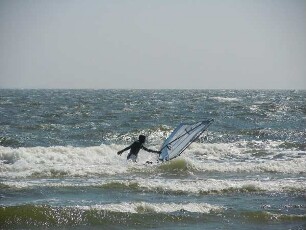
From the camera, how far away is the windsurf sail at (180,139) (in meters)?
14.9

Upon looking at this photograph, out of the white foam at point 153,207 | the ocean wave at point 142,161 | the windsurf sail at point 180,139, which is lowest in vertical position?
the ocean wave at point 142,161

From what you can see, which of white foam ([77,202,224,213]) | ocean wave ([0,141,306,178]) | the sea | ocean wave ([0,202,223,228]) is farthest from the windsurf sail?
ocean wave ([0,202,223,228])

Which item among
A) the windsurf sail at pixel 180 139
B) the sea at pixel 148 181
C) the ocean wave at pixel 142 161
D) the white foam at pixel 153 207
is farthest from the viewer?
the ocean wave at pixel 142 161

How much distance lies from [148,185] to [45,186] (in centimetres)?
277

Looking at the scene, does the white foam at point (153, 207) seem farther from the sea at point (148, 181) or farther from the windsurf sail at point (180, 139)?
the windsurf sail at point (180, 139)

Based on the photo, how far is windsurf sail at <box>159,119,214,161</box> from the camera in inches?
587

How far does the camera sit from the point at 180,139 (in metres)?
15.8

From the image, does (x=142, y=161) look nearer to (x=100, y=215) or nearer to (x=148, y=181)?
(x=148, y=181)

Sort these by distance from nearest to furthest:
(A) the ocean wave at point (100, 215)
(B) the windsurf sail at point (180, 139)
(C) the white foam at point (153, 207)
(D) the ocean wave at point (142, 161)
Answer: (A) the ocean wave at point (100, 215) → (C) the white foam at point (153, 207) → (B) the windsurf sail at point (180, 139) → (D) the ocean wave at point (142, 161)

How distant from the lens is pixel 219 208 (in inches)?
445

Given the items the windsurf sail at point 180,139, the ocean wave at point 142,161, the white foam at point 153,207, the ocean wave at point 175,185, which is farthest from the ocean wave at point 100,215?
the ocean wave at point 142,161

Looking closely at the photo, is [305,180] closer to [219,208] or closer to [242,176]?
[242,176]

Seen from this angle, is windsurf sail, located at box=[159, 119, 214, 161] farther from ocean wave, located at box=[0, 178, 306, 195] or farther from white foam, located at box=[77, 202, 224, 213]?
white foam, located at box=[77, 202, 224, 213]

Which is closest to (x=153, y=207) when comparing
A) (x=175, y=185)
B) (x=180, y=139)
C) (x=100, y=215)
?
(x=100, y=215)
